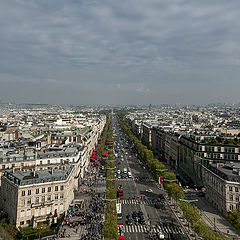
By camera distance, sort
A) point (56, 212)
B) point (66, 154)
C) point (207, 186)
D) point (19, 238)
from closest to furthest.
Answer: point (19, 238)
point (56, 212)
point (207, 186)
point (66, 154)

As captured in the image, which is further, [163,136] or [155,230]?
[163,136]

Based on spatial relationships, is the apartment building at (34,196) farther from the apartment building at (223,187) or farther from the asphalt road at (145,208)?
the apartment building at (223,187)

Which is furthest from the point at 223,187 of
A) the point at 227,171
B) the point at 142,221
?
the point at 142,221

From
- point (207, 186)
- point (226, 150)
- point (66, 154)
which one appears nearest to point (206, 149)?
point (226, 150)

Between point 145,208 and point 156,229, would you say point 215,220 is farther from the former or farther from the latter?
point 145,208

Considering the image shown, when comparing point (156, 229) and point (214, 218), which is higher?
point (214, 218)

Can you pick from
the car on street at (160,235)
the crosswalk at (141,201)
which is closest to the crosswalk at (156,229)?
the car on street at (160,235)

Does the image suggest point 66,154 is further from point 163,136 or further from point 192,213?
point 163,136
